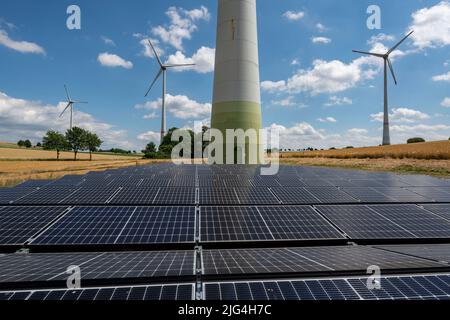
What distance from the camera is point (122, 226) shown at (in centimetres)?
1016

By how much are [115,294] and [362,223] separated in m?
9.15

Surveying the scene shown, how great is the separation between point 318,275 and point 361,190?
11488mm

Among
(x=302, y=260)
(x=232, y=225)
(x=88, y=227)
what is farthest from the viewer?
(x=232, y=225)

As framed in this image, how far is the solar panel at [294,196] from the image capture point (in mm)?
13380

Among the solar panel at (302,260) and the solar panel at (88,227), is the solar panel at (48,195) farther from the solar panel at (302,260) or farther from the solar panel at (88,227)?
the solar panel at (302,260)

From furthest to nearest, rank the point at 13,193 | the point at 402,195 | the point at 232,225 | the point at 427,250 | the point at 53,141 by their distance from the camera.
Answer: the point at 53,141 < the point at 402,195 < the point at 13,193 < the point at 232,225 < the point at 427,250

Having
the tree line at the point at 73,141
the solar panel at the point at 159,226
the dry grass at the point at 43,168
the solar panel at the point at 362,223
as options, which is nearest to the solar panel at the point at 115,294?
the solar panel at the point at 159,226

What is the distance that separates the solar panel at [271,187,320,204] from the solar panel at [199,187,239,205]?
91.4 inches

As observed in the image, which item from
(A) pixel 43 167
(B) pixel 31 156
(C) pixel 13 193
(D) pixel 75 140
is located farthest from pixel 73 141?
(C) pixel 13 193

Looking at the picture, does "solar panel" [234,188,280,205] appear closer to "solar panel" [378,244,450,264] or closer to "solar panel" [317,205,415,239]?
"solar panel" [317,205,415,239]

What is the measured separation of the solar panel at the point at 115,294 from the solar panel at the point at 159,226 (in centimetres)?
373

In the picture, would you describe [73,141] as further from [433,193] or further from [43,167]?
[433,193]

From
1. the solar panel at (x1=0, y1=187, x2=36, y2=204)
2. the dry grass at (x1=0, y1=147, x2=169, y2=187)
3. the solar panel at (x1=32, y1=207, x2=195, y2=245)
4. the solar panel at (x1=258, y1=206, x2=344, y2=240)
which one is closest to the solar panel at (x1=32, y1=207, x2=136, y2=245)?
the solar panel at (x1=32, y1=207, x2=195, y2=245)

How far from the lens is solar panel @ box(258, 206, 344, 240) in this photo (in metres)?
9.59
